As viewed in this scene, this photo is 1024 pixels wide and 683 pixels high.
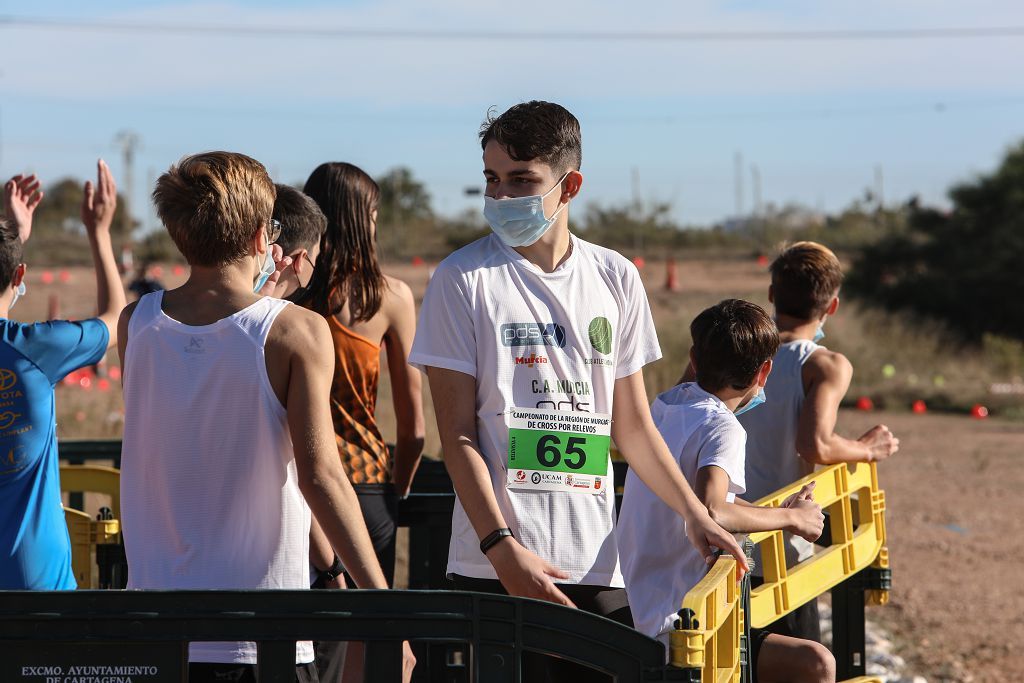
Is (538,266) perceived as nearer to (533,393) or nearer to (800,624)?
(533,393)

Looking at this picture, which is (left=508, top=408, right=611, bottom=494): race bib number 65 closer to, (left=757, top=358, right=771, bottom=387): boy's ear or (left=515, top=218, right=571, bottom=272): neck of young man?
(left=515, top=218, right=571, bottom=272): neck of young man

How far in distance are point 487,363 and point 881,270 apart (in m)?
29.4

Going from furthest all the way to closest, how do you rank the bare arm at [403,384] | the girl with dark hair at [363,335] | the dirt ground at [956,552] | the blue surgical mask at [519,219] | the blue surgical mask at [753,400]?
the dirt ground at [956,552]
the bare arm at [403,384]
the girl with dark hair at [363,335]
the blue surgical mask at [753,400]
the blue surgical mask at [519,219]

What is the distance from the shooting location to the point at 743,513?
3.38 metres

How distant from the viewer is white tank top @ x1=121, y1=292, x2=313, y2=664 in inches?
106

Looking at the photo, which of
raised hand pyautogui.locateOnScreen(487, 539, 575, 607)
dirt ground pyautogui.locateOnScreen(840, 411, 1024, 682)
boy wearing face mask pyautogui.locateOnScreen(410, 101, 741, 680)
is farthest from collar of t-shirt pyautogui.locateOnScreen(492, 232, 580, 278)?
dirt ground pyautogui.locateOnScreen(840, 411, 1024, 682)

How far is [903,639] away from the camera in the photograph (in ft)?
24.7

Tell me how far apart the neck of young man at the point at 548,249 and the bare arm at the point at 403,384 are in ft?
3.31

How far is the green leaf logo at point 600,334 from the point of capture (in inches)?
120

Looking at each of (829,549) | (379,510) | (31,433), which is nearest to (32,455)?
(31,433)

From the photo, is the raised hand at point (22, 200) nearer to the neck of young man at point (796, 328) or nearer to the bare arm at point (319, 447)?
the bare arm at point (319, 447)

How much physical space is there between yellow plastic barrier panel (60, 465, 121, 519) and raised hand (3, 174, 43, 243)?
1.14 meters

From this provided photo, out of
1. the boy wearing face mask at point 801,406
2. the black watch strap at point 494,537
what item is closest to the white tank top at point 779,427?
the boy wearing face mask at point 801,406

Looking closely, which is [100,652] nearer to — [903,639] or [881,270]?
[903,639]
